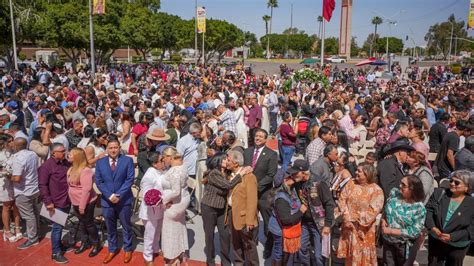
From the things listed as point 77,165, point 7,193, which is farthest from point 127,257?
point 7,193

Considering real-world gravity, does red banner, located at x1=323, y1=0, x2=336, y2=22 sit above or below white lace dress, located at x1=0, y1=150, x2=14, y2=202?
above

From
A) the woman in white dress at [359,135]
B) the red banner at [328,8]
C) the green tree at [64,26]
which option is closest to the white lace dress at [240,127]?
the woman in white dress at [359,135]

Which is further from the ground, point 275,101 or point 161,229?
point 275,101

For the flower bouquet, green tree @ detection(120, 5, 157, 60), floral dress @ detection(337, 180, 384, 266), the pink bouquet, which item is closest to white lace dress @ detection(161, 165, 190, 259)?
the pink bouquet

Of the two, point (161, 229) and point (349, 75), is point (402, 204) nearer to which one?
point (161, 229)

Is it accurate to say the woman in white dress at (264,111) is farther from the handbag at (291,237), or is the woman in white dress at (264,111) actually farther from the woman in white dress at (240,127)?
the handbag at (291,237)

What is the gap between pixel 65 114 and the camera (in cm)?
1059

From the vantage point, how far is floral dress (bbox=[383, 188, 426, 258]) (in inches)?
178

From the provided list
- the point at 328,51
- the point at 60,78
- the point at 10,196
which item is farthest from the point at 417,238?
the point at 328,51

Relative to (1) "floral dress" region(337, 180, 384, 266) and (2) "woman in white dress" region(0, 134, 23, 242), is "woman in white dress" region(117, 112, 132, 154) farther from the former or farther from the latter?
(1) "floral dress" region(337, 180, 384, 266)

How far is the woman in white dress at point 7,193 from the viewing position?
19.8ft

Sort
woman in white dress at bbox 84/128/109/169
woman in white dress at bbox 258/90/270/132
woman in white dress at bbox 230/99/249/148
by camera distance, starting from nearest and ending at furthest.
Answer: woman in white dress at bbox 84/128/109/169, woman in white dress at bbox 230/99/249/148, woman in white dress at bbox 258/90/270/132

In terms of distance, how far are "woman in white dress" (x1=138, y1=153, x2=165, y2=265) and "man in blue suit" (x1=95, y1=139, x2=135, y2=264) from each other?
0.35 m

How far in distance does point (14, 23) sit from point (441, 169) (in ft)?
95.6
